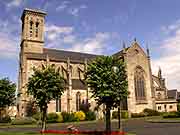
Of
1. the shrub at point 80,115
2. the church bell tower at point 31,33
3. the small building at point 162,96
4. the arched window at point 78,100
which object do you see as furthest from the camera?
the small building at point 162,96

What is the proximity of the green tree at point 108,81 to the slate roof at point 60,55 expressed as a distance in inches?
1467

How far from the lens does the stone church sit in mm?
54938

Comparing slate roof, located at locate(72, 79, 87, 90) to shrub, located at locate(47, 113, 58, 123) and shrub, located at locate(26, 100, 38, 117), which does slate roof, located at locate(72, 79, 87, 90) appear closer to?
shrub, located at locate(47, 113, 58, 123)

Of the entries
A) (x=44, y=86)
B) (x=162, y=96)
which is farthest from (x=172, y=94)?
(x=44, y=86)

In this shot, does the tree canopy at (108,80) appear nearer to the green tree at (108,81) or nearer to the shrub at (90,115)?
the green tree at (108,81)

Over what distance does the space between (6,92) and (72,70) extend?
19728 mm

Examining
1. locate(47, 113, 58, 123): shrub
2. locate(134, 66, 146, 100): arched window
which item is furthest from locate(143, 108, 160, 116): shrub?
locate(47, 113, 58, 123): shrub

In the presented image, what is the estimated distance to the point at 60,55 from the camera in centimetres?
6431

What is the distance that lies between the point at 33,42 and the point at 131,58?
26.3 m

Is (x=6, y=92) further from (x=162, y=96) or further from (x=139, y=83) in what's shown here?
(x=162, y=96)

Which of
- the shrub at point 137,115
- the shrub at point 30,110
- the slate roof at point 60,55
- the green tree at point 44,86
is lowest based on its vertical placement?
the shrub at point 137,115

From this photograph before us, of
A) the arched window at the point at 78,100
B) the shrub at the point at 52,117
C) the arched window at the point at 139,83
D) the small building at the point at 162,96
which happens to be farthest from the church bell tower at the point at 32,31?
the small building at the point at 162,96

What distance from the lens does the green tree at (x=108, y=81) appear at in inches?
871

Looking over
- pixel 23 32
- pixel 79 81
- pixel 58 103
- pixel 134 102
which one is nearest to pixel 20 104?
pixel 58 103
